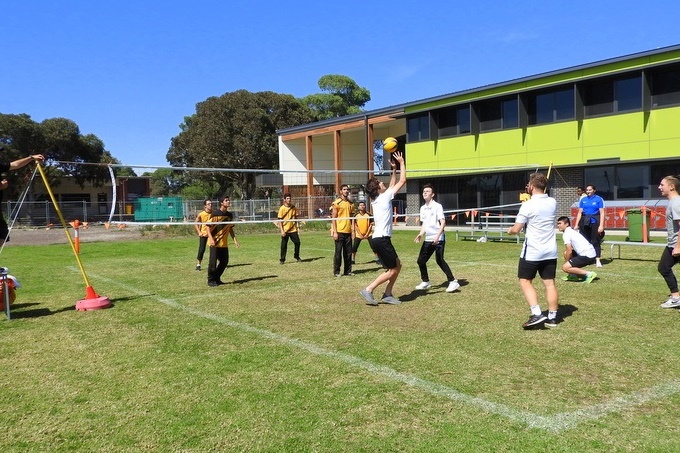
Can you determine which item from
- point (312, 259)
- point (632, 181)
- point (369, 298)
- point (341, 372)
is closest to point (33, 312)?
point (369, 298)

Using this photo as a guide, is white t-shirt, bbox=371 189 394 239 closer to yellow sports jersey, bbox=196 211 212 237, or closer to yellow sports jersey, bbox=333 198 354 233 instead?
yellow sports jersey, bbox=333 198 354 233

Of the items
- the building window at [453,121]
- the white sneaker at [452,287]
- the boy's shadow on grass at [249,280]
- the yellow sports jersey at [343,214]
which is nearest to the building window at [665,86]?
the building window at [453,121]

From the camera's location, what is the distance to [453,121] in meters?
30.9

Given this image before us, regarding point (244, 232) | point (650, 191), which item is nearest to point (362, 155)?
point (244, 232)

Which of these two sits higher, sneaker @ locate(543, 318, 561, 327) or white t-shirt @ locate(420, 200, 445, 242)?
white t-shirt @ locate(420, 200, 445, 242)

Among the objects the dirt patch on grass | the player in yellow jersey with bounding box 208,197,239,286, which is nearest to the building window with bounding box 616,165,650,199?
the player in yellow jersey with bounding box 208,197,239,286

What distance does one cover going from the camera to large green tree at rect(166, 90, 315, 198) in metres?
49.9

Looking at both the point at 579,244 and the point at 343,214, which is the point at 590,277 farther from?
the point at 343,214

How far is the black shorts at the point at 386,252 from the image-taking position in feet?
26.1

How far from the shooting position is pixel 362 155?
142ft

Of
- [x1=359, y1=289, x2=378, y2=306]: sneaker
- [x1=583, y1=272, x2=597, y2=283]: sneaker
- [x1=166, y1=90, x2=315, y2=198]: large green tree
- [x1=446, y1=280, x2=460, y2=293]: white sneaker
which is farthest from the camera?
[x1=166, y1=90, x2=315, y2=198]: large green tree

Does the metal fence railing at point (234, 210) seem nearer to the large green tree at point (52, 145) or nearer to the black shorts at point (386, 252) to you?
the large green tree at point (52, 145)

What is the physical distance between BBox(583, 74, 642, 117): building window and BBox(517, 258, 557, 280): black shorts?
20.3 meters

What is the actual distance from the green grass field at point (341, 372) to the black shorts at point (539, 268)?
2.15 ft
